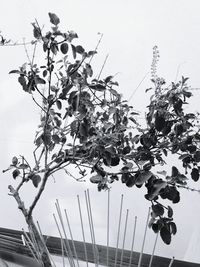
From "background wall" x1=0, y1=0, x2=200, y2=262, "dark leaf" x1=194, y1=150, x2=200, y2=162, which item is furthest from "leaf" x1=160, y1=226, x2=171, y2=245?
"background wall" x1=0, y1=0, x2=200, y2=262

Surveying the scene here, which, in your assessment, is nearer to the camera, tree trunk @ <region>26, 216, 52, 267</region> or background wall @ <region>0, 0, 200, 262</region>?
tree trunk @ <region>26, 216, 52, 267</region>

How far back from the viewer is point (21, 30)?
3.05 metres

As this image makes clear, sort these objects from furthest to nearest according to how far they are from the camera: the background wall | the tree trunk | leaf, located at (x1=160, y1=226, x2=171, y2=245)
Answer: the background wall, the tree trunk, leaf, located at (x1=160, y1=226, x2=171, y2=245)

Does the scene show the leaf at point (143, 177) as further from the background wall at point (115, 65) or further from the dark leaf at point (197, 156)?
the background wall at point (115, 65)

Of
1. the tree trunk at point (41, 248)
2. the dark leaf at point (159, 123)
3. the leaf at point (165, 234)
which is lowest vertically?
the tree trunk at point (41, 248)

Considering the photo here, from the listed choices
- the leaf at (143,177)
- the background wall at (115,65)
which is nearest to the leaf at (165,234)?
the leaf at (143,177)

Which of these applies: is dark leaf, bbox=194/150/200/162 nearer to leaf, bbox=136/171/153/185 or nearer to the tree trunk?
leaf, bbox=136/171/153/185

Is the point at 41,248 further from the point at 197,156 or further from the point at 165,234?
the point at 197,156

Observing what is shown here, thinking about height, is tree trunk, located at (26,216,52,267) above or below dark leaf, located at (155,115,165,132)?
below

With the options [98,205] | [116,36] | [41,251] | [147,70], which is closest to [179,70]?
[147,70]

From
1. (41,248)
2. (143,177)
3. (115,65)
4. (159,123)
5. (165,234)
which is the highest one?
(115,65)

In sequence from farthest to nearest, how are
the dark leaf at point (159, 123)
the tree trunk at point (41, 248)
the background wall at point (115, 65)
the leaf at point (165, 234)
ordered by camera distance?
1. the background wall at point (115, 65)
2. the tree trunk at point (41, 248)
3. the dark leaf at point (159, 123)
4. the leaf at point (165, 234)

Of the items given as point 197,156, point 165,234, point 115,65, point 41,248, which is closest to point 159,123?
point 197,156

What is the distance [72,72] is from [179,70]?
1.34 metres
